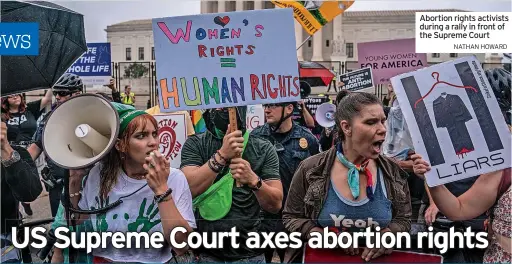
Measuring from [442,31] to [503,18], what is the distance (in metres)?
0.30

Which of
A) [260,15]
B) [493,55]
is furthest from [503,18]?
[260,15]

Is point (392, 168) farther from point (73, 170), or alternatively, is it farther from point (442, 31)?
point (73, 170)

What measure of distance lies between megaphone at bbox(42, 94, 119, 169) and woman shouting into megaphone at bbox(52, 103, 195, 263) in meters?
0.06

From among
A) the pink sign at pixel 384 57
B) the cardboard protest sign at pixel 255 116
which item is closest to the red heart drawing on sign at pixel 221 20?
the pink sign at pixel 384 57

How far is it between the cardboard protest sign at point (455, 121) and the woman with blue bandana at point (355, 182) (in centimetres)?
27

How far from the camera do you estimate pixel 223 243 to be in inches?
133

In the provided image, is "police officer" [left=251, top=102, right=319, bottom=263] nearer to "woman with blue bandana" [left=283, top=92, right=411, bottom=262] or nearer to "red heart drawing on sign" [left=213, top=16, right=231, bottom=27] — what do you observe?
"woman with blue bandana" [left=283, top=92, right=411, bottom=262]

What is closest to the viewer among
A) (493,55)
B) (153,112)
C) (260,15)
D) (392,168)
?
(392,168)

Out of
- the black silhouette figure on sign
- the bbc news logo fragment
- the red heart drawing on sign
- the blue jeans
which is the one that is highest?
the red heart drawing on sign

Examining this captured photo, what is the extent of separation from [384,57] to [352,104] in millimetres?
3115

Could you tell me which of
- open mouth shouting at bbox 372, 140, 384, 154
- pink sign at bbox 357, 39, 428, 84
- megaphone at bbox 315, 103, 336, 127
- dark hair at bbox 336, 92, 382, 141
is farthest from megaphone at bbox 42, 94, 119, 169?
megaphone at bbox 315, 103, 336, 127

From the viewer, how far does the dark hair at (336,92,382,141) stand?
3.01 metres

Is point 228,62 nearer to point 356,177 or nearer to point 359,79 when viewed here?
point 356,177

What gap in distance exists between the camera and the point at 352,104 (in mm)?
3027
